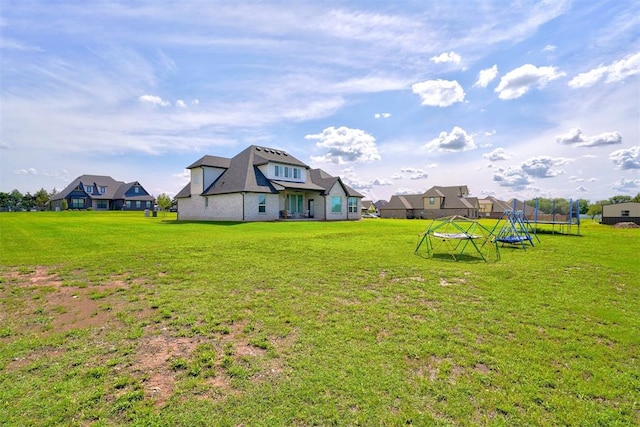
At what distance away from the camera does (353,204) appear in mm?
37406

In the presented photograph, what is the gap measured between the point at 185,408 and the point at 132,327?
7.39 ft

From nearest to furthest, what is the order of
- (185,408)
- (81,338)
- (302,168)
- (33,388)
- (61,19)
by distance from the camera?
(185,408) → (33,388) → (81,338) → (61,19) → (302,168)

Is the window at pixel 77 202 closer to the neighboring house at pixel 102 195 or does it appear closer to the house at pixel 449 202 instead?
the neighboring house at pixel 102 195

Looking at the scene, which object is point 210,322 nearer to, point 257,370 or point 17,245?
point 257,370

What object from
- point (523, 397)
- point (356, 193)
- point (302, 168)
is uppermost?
point (302, 168)

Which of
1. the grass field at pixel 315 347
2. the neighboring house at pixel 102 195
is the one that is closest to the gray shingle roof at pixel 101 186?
the neighboring house at pixel 102 195

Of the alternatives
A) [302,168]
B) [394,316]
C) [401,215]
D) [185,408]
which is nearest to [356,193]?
[302,168]

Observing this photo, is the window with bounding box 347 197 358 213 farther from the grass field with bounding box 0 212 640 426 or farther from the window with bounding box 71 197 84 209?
the window with bounding box 71 197 84 209

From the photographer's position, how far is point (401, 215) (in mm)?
63375

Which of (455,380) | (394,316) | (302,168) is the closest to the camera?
(455,380)

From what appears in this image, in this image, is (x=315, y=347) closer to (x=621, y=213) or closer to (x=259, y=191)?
(x=259, y=191)

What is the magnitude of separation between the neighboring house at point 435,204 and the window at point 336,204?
31.5 metres

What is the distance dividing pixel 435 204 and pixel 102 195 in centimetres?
6739

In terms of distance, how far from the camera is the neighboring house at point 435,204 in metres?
59.2
